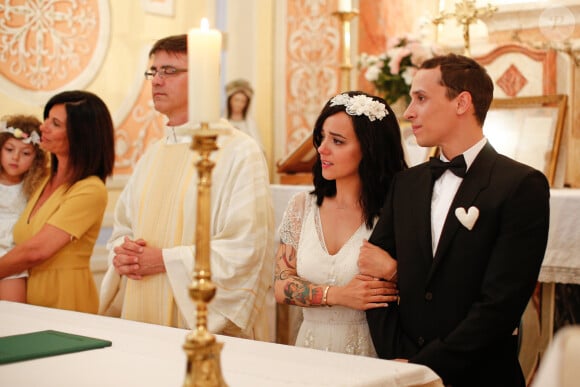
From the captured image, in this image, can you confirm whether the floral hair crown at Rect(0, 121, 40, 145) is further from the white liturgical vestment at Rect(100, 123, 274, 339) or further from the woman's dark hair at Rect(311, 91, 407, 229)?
the woman's dark hair at Rect(311, 91, 407, 229)

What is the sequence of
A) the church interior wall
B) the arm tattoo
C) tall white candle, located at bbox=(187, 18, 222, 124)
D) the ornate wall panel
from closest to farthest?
1. tall white candle, located at bbox=(187, 18, 222, 124)
2. the arm tattoo
3. the church interior wall
4. the ornate wall panel

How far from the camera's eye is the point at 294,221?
126 inches

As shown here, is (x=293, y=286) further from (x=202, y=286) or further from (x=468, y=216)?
(x=202, y=286)

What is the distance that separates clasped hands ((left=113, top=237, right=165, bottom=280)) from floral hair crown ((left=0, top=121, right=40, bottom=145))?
3.89 ft

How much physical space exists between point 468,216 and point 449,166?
0.76ft

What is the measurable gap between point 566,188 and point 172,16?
3077 millimetres

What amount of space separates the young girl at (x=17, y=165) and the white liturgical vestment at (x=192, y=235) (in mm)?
770

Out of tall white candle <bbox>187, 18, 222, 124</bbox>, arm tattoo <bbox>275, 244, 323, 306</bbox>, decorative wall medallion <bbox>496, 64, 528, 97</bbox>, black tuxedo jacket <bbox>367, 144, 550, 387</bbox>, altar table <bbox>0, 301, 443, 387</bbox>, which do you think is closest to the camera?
tall white candle <bbox>187, 18, 222, 124</bbox>

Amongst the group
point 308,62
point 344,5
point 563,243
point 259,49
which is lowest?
point 563,243

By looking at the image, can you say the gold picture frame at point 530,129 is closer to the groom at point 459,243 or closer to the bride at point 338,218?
the bride at point 338,218

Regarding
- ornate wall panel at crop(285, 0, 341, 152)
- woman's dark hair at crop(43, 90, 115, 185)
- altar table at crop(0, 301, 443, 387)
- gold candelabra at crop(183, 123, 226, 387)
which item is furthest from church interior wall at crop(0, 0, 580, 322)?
gold candelabra at crop(183, 123, 226, 387)

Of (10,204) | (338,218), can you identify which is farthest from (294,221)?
(10,204)

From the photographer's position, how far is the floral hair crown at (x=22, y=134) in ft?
13.8

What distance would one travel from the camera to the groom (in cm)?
262
